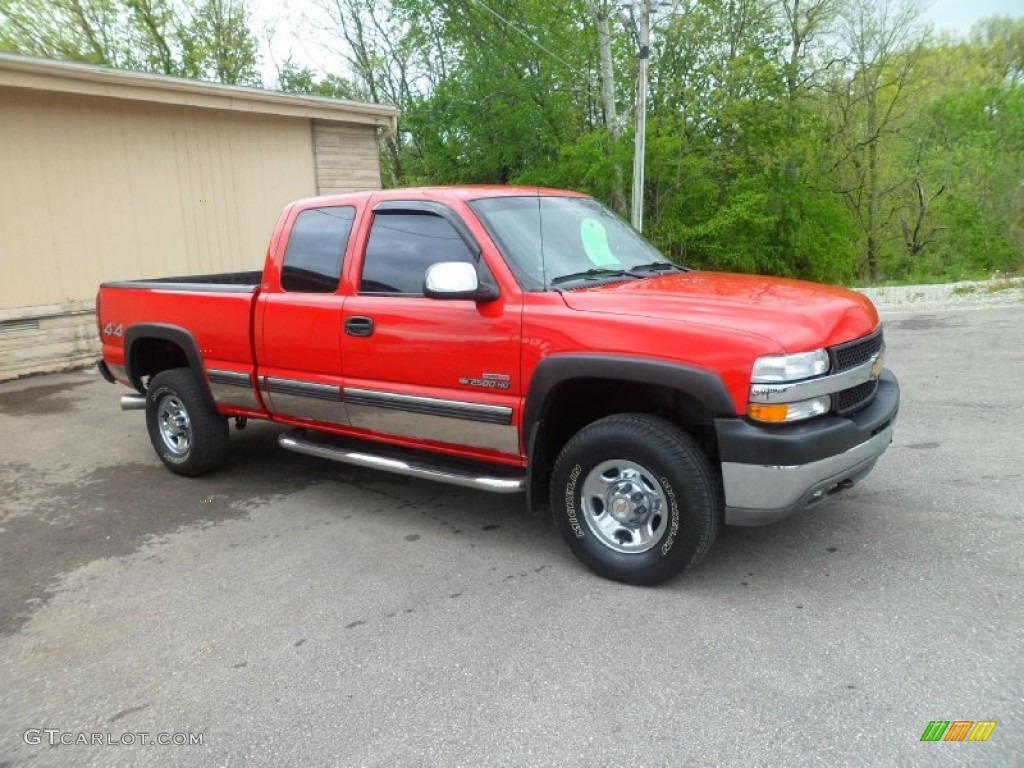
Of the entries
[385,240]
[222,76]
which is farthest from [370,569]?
[222,76]

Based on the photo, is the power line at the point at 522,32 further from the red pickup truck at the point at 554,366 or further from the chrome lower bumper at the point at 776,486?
the chrome lower bumper at the point at 776,486

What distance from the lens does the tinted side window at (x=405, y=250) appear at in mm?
4363

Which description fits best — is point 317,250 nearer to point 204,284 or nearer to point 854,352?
point 204,284

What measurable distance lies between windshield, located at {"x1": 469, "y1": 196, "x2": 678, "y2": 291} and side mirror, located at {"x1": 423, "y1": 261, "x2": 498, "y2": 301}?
0.25 meters

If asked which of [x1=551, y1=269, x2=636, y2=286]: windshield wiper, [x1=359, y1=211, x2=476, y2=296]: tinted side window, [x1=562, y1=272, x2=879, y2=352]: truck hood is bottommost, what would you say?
[x1=562, y1=272, x2=879, y2=352]: truck hood

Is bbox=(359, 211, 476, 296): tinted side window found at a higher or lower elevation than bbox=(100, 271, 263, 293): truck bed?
higher

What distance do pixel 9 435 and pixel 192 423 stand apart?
113 inches

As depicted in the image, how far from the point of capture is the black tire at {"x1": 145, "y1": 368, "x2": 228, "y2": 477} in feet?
18.4

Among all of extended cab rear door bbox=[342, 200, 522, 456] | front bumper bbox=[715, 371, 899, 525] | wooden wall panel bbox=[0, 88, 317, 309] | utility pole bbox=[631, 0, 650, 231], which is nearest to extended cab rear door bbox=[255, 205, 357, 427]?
extended cab rear door bbox=[342, 200, 522, 456]

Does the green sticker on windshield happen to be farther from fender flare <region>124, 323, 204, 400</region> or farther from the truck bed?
fender flare <region>124, 323, 204, 400</region>

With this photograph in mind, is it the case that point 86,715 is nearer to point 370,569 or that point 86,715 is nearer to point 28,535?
point 370,569

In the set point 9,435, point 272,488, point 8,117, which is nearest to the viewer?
point 272,488

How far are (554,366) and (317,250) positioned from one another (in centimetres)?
200

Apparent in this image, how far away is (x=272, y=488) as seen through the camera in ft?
18.3
